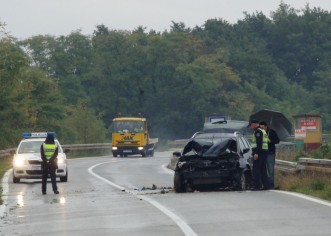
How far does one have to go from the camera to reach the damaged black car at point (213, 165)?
82.6 feet

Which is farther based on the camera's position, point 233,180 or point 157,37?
point 157,37

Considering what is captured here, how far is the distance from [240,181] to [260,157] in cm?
95

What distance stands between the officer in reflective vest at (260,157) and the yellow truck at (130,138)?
130ft

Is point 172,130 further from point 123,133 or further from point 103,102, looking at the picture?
point 123,133

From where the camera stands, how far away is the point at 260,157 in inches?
1022

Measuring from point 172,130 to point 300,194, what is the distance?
3405 inches

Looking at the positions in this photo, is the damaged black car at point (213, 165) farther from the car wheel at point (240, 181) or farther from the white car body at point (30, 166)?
the white car body at point (30, 166)

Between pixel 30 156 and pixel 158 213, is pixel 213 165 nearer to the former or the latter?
pixel 158 213

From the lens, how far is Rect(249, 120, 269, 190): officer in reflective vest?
25.9 metres

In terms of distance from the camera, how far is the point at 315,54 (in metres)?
131

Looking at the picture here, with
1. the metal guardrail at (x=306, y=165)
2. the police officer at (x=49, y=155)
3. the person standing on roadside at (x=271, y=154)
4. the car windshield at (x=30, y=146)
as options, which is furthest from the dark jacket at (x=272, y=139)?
the car windshield at (x=30, y=146)

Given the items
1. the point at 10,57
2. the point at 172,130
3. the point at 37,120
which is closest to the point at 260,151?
the point at 10,57

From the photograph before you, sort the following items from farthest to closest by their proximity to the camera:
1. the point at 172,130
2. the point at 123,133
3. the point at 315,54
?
the point at 315,54, the point at 172,130, the point at 123,133

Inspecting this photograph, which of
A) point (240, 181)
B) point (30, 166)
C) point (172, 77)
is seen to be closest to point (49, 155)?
point (30, 166)
